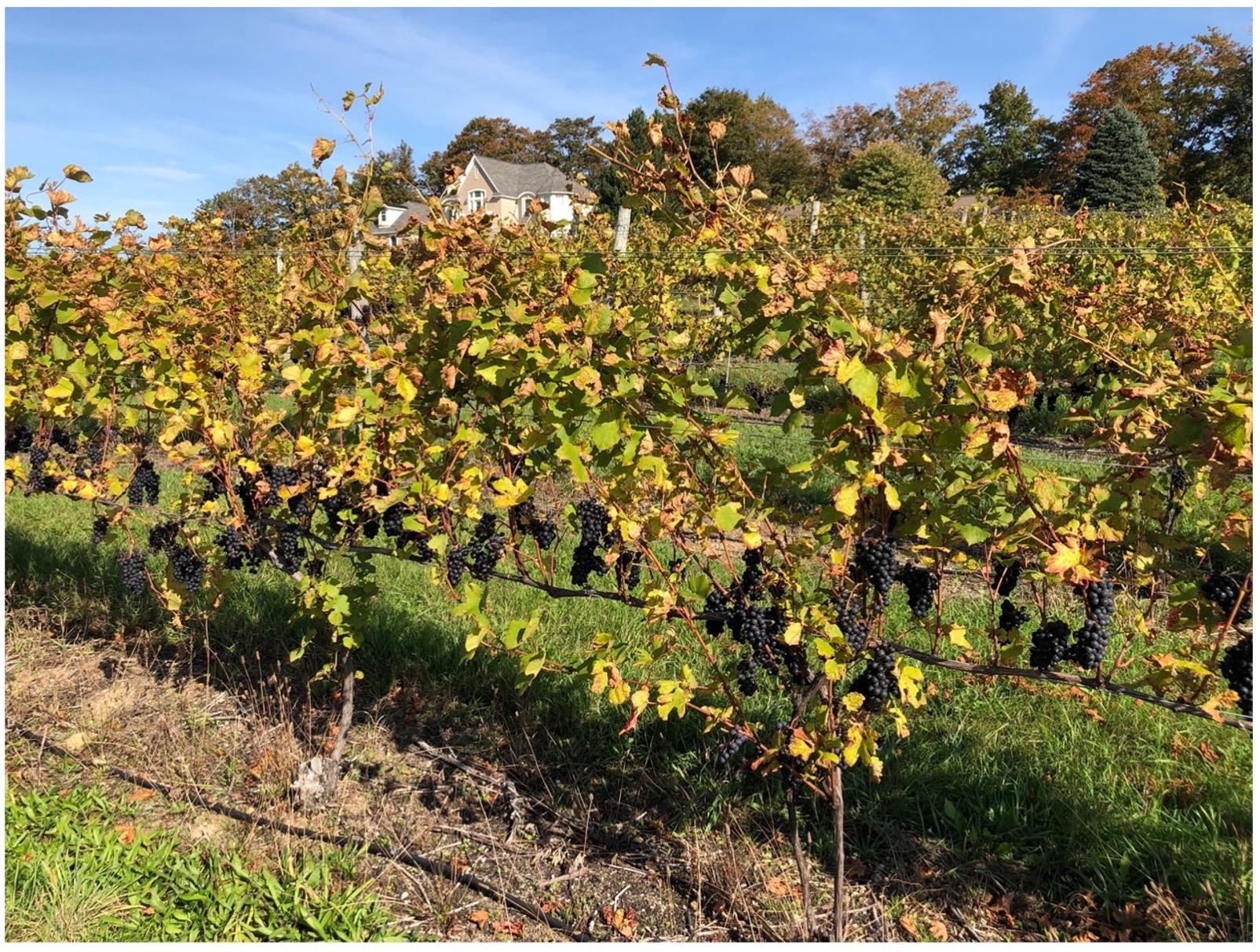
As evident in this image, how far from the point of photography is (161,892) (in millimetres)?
2582

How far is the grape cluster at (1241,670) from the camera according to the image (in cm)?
174

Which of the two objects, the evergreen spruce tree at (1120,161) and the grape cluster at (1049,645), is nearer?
the grape cluster at (1049,645)

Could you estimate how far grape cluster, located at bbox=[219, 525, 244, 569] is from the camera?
121 inches

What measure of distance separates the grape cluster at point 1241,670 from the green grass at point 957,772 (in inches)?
38.0

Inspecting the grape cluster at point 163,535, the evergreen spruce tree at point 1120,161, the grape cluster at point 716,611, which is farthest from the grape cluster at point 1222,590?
the evergreen spruce tree at point 1120,161

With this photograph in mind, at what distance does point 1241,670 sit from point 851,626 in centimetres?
80

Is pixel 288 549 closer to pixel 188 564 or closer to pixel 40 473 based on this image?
pixel 188 564

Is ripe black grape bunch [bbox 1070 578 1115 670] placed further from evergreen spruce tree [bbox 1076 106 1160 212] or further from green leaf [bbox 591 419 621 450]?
evergreen spruce tree [bbox 1076 106 1160 212]

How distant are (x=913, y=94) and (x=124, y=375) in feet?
179

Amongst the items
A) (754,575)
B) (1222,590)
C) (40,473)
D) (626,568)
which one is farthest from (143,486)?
(1222,590)

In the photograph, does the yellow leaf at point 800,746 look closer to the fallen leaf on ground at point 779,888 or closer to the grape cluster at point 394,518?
the fallen leaf on ground at point 779,888

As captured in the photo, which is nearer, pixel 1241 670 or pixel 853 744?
pixel 1241 670

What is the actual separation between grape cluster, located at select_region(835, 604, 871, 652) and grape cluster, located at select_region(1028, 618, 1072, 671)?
38cm

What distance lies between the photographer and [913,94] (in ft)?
163
